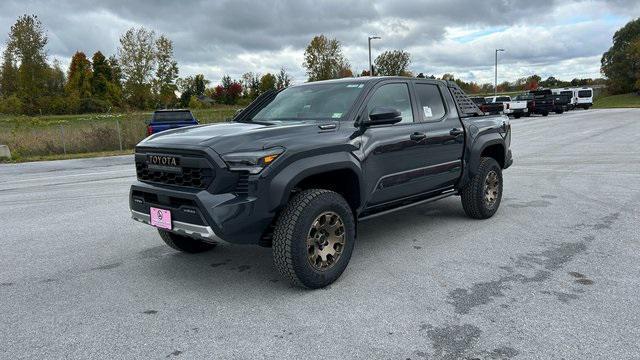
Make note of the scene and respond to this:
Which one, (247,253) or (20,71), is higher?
(20,71)

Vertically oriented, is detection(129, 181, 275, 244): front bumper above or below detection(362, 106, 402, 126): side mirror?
below

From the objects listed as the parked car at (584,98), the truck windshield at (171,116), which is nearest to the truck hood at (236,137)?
the truck windshield at (171,116)

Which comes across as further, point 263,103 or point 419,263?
point 263,103

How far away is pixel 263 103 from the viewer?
5.54 meters

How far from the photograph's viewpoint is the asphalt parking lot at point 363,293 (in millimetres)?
3135

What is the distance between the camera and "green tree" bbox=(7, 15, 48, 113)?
48.4 m

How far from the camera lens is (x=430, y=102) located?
5531 mm

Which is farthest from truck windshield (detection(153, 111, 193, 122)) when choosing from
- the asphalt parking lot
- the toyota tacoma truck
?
the toyota tacoma truck

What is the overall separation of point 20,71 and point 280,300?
187 ft

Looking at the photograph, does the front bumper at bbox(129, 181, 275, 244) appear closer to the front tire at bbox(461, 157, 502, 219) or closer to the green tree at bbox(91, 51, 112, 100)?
the front tire at bbox(461, 157, 502, 219)

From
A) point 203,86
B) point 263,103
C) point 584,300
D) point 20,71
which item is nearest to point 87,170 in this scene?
point 263,103

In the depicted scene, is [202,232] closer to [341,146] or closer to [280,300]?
[280,300]

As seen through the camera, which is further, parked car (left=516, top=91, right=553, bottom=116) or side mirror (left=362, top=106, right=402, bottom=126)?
parked car (left=516, top=91, right=553, bottom=116)

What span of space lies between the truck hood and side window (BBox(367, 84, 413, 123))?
0.75 meters
